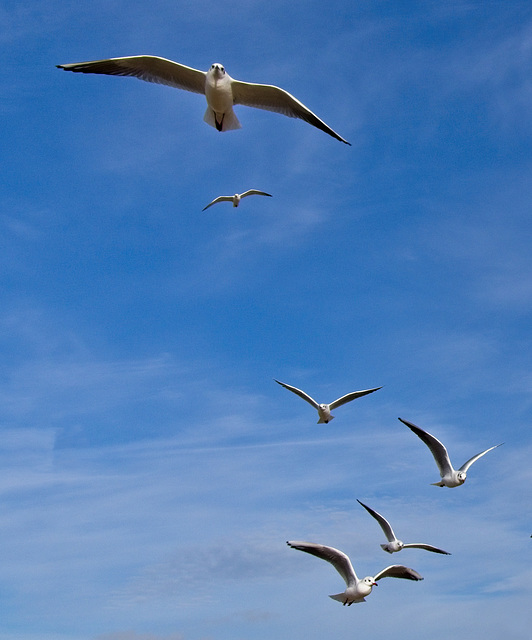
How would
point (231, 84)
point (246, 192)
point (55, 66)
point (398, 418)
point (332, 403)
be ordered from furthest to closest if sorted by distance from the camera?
point (246, 192)
point (332, 403)
point (398, 418)
point (231, 84)
point (55, 66)

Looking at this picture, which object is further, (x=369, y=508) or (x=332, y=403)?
(x=332, y=403)

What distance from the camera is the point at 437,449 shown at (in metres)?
26.9

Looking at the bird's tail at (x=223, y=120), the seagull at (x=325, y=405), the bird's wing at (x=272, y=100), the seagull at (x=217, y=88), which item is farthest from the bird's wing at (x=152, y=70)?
the seagull at (x=325, y=405)

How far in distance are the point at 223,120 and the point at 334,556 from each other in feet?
39.6

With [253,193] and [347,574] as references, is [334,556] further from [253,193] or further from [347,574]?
[253,193]

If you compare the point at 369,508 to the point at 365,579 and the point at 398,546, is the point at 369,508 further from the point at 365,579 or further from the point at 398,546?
the point at 365,579

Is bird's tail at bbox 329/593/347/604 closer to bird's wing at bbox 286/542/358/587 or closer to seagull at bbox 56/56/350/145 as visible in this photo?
bird's wing at bbox 286/542/358/587

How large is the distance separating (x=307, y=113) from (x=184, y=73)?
3.44 metres

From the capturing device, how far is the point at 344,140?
70.8 feet

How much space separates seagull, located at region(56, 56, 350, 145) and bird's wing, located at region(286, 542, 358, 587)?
10.3 m

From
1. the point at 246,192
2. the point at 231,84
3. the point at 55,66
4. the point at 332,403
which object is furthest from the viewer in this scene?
the point at 246,192

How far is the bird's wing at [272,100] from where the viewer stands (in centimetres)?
2259

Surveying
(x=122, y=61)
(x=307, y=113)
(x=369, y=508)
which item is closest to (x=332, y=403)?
(x=369, y=508)

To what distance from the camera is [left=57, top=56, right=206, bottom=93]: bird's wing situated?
70.9 feet
